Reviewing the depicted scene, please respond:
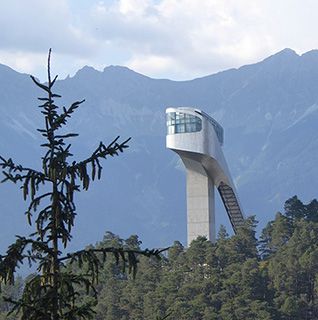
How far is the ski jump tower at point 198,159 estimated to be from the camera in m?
68.7

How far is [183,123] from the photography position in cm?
6988

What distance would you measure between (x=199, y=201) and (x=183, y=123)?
5.57 m

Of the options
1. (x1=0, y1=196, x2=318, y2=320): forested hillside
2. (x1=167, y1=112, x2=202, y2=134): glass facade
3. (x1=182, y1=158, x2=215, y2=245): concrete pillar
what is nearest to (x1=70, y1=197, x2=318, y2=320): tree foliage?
(x1=0, y1=196, x2=318, y2=320): forested hillside

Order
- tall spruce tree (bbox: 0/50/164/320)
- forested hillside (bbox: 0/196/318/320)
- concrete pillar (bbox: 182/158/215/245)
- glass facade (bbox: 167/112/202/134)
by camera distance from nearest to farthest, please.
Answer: tall spruce tree (bbox: 0/50/164/320) < forested hillside (bbox: 0/196/318/320) < concrete pillar (bbox: 182/158/215/245) < glass facade (bbox: 167/112/202/134)

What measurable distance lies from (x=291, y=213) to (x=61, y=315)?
2499 inches

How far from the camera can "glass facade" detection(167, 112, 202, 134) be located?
69.2 m

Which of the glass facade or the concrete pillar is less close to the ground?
the glass facade

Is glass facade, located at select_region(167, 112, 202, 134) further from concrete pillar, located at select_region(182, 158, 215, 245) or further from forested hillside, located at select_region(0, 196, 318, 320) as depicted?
forested hillside, located at select_region(0, 196, 318, 320)

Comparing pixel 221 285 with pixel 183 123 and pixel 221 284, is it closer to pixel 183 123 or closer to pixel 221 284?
pixel 221 284

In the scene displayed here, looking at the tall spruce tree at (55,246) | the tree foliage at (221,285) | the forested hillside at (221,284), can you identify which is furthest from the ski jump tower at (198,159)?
the tall spruce tree at (55,246)

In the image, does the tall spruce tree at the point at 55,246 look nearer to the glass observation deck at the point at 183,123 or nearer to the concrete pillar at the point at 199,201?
the concrete pillar at the point at 199,201

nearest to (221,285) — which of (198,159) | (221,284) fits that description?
(221,284)

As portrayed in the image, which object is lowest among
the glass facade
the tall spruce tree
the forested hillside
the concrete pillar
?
the tall spruce tree

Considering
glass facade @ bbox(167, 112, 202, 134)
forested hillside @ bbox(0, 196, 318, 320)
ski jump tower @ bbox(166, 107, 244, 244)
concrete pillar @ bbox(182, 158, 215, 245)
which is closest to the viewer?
forested hillside @ bbox(0, 196, 318, 320)
